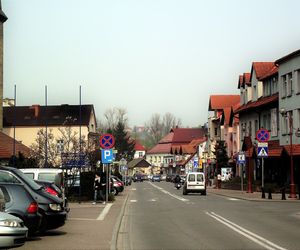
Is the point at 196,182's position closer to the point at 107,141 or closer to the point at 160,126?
the point at 107,141

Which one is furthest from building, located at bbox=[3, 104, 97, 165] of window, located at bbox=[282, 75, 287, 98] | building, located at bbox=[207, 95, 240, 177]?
window, located at bbox=[282, 75, 287, 98]

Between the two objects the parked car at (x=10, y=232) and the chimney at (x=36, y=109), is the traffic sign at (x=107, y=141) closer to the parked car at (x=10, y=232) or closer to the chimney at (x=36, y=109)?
the parked car at (x=10, y=232)

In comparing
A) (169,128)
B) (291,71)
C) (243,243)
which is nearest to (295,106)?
(291,71)

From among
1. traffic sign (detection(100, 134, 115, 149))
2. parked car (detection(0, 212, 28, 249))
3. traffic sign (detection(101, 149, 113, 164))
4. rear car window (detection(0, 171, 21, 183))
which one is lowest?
parked car (detection(0, 212, 28, 249))

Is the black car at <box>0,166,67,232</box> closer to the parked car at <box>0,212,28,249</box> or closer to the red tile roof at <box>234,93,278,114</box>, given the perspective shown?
the parked car at <box>0,212,28,249</box>

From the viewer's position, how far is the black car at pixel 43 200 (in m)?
14.1

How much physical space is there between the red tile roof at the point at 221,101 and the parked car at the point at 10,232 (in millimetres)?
78069

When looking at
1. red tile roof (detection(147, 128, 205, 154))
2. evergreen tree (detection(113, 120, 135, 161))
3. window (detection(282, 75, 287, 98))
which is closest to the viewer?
window (detection(282, 75, 287, 98))

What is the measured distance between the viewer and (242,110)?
6181 cm

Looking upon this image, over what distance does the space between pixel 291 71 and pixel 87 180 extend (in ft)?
71.8

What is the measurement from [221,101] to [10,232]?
3139 inches

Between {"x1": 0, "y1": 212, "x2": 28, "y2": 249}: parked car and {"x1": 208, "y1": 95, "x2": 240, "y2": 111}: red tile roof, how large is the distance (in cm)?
7807

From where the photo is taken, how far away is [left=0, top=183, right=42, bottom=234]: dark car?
13.1m

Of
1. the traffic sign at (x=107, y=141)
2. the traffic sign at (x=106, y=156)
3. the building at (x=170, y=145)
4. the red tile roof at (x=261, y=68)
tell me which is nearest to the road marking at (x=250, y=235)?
the traffic sign at (x=107, y=141)
